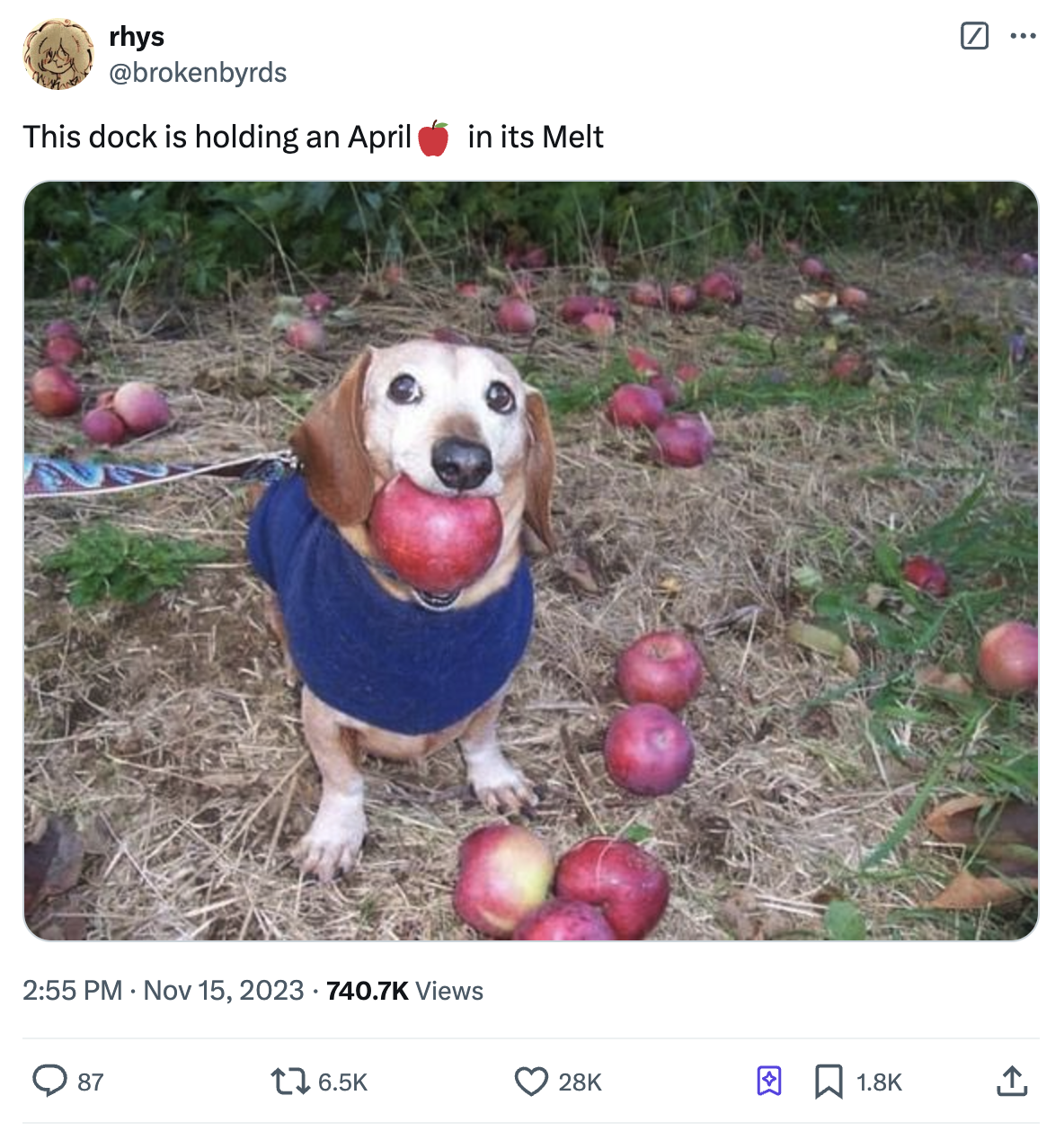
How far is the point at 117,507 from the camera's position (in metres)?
1.70

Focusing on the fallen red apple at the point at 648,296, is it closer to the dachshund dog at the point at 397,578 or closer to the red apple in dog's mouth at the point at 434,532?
the dachshund dog at the point at 397,578

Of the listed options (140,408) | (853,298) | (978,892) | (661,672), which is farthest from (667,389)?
(978,892)

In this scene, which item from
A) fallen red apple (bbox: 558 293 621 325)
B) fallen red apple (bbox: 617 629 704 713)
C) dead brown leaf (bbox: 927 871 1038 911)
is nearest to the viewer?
dead brown leaf (bbox: 927 871 1038 911)

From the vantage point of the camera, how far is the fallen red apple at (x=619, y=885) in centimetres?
116

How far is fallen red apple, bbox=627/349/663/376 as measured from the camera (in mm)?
1930

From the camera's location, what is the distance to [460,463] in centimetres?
107

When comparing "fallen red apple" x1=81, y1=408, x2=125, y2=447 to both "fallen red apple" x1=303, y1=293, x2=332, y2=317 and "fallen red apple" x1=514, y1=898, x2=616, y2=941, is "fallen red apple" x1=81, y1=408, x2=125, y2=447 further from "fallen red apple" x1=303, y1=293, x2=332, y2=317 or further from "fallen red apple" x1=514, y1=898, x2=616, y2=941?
"fallen red apple" x1=514, y1=898, x2=616, y2=941

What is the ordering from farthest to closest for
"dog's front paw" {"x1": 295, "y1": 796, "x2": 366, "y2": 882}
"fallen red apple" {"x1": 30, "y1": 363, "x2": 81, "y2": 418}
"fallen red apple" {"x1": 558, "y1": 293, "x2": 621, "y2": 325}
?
1. "fallen red apple" {"x1": 558, "y1": 293, "x2": 621, "y2": 325}
2. "fallen red apple" {"x1": 30, "y1": 363, "x2": 81, "y2": 418}
3. "dog's front paw" {"x1": 295, "y1": 796, "x2": 366, "y2": 882}

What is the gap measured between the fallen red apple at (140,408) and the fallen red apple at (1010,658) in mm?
1103
